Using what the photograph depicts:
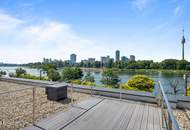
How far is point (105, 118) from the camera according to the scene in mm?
3791

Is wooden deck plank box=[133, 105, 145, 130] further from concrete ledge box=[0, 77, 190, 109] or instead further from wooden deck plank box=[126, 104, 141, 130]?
concrete ledge box=[0, 77, 190, 109]

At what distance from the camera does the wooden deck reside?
329cm

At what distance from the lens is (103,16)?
26.5ft

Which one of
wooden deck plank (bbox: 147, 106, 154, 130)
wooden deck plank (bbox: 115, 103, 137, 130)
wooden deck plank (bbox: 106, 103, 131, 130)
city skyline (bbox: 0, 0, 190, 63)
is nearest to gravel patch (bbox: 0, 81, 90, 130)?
wooden deck plank (bbox: 106, 103, 131, 130)

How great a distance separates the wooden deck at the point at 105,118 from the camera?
3.29m

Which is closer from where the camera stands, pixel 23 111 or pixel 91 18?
pixel 23 111

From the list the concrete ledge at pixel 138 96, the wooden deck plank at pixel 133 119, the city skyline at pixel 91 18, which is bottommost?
the wooden deck plank at pixel 133 119

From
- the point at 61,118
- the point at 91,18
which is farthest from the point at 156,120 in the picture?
the point at 91,18

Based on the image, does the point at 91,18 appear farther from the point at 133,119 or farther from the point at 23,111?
the point at 133,119

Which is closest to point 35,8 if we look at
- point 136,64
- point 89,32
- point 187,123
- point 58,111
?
point 89,32

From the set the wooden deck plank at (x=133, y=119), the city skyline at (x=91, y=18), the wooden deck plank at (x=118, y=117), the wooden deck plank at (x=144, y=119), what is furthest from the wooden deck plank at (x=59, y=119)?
the city skyline at (x=91, y=18)

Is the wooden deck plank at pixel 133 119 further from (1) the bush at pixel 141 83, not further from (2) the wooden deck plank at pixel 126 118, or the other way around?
(1) the bush at pixel 141 83

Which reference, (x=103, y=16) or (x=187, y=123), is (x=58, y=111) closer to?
(x=187, y=123)

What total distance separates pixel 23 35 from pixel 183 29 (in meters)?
10.9
